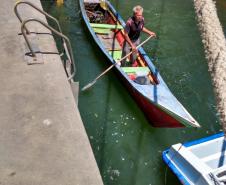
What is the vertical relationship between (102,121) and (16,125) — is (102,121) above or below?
below

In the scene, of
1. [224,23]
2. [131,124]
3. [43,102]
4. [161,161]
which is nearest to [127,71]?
[131,124]

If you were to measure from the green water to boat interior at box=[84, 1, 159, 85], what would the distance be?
50cm

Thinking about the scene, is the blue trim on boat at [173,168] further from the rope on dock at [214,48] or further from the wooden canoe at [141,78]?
the rope on dock at [214,48]

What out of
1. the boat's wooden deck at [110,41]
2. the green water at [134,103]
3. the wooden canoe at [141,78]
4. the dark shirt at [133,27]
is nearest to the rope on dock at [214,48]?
the green water at [134,103]

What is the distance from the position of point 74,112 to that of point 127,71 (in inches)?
224

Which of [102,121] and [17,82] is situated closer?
[17,82]

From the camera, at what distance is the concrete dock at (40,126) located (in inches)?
170

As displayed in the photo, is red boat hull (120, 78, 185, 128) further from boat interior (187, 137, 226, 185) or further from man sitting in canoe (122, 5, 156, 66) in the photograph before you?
man sitting in canoe (122, 5, 156, 66)

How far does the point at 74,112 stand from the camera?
5.19 m

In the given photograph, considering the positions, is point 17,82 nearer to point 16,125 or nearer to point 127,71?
point 16,125

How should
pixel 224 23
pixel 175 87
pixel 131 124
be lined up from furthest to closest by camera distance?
1. pixel 224 23
2. pixel 175 87
3. pixel 131 124

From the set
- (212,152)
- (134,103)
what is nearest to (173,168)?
(212,152)

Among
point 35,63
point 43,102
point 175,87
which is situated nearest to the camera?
point 43,102

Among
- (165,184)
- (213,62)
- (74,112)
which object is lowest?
(165,184)
